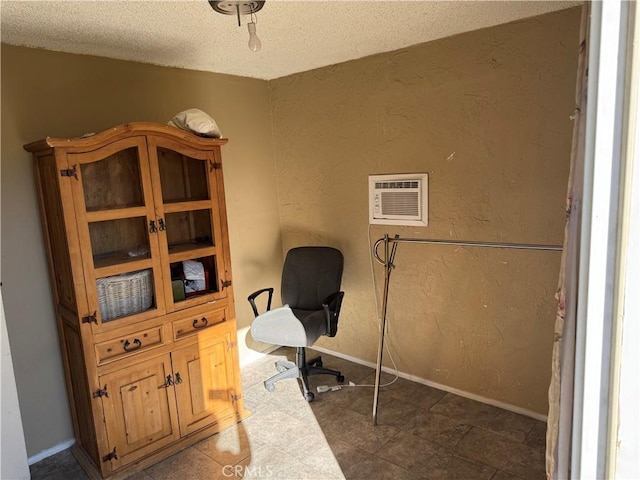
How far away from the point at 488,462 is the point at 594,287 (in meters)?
2.01

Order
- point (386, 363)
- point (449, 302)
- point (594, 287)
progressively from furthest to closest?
point (386, 363) < point (449, 302) < point (594, 287)

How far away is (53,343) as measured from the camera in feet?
8.09

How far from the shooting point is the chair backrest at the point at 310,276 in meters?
3.13

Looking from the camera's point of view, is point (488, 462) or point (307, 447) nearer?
point (488, 462)

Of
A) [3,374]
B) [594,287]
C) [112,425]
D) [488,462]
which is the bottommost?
[488,462]

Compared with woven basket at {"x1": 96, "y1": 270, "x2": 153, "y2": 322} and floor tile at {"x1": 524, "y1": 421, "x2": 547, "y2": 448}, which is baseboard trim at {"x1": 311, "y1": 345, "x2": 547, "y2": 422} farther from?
woven basket at {"x1": 96, "y1": 270, "x2": 153, "y2": 322}

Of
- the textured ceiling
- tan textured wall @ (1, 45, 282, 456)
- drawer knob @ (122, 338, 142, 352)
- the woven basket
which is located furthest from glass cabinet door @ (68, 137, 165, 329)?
the textured ceiling

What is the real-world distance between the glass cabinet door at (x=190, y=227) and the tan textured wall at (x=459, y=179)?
3.46 feet

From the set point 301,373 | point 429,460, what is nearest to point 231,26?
point 301,373

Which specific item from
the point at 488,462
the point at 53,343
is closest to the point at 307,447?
the point at 488,462

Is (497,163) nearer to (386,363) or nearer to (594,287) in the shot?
(386,363)

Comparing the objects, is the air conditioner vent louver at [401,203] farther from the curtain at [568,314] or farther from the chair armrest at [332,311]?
the curtain at [568,314]
